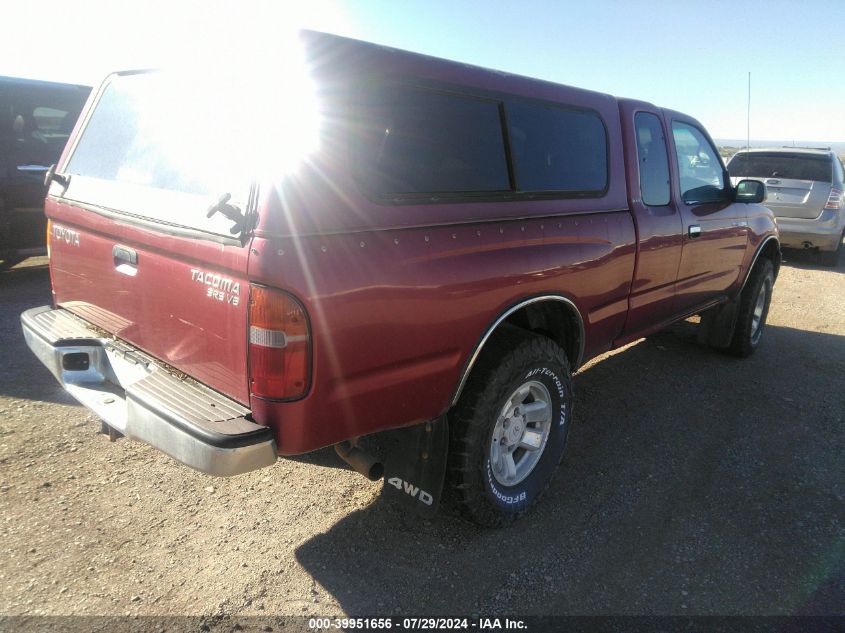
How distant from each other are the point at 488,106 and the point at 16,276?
6.43 metres

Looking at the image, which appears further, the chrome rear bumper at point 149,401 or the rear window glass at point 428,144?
the rear window glass at point 428,144

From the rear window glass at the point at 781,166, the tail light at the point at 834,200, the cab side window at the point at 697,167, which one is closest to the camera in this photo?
the cab side window at the point at 697,167

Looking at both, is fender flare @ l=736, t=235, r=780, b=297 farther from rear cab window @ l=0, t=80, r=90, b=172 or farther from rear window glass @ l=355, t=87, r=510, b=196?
rear cab window @ l=0, t=80, r=90, b=172

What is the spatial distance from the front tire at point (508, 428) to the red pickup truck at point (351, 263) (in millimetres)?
11

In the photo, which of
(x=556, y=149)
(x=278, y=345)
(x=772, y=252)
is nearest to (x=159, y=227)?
(x=278, y=345)

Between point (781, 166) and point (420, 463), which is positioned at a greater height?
point (781, 166)

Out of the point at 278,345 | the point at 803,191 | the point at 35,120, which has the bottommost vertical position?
the point at 278,345

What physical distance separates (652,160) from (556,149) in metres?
1.07

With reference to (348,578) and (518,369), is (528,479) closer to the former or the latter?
(518,369)

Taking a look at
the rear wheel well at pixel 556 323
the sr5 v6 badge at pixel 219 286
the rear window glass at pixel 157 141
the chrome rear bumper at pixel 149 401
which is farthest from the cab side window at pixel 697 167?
the chrome rear bumper at pixel 149 401

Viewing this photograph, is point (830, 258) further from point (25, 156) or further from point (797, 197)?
point (25, 156)

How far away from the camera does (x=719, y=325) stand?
5.26m

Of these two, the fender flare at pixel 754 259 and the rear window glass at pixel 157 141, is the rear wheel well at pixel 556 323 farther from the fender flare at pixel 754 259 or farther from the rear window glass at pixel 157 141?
the fender flare at pixel 754 259

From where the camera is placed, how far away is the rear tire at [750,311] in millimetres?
5238
